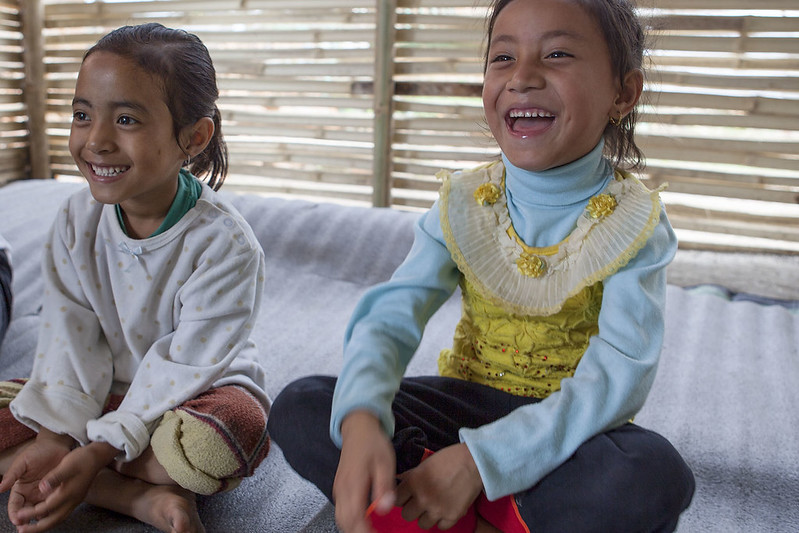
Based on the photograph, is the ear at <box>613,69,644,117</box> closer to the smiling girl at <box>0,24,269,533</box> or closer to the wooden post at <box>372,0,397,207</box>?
the smiling girl at <box>0,24,269,533</box>

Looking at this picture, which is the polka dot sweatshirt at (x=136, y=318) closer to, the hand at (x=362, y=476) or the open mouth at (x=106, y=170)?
the open mouth at (x=106, y=170)

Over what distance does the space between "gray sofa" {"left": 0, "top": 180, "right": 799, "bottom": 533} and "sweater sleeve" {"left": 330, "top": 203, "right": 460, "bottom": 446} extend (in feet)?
0.84

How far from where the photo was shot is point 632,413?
0.86 m

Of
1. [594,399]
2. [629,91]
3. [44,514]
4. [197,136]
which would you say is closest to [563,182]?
[629,91]

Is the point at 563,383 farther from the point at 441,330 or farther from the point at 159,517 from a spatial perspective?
the point at 441,330

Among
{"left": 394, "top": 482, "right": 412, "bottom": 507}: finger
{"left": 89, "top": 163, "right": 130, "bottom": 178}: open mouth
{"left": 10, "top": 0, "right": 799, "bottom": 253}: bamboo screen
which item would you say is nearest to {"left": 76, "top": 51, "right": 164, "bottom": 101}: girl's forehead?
{"left": 89, "top": 163, "right": 130, "bottom": 178}: open mouth

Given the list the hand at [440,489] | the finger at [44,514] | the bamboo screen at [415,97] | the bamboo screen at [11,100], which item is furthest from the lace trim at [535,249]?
the bamboo screen at [11,100]

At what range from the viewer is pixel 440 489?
79cm

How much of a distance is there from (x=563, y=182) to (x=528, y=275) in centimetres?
13

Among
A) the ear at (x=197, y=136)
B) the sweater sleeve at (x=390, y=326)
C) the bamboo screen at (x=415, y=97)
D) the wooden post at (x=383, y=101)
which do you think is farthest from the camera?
the wooden post at (x=383, y=101)

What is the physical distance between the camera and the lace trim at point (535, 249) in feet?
3.04

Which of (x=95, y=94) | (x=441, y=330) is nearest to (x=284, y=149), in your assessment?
(x=441, y=330)

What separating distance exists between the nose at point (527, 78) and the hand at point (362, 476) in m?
0.46

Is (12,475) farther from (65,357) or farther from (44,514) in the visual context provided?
(65,357)
